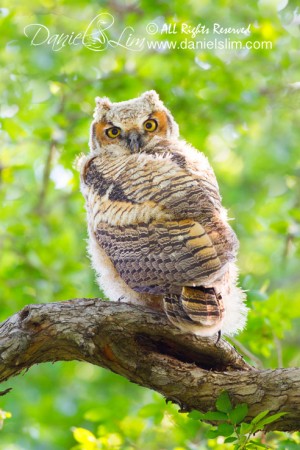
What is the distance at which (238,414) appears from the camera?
2.98 meters

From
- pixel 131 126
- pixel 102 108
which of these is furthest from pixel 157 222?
pixel 102 108

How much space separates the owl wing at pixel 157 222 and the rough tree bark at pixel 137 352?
0.78ft

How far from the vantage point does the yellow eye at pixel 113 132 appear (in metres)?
4.42

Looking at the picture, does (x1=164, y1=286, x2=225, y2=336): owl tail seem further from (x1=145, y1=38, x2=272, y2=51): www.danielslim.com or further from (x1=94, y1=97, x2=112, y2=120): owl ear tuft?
(x1=145, y1=38, x2=272, y2=51): www.danielslim.com

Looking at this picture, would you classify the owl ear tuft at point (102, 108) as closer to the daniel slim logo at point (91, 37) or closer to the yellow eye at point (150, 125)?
the yellow eye at point (150, 125)

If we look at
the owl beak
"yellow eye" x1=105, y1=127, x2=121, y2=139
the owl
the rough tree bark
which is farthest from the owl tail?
"yellow eye" x1=105, y1=127, x2=121, y2=139

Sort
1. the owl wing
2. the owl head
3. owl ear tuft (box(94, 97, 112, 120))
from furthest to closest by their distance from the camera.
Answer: owl ear tuft (box(94, 97, 112, 120)) → the owl head → the owl wing

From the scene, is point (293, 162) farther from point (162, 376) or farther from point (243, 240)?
point (162, 376)

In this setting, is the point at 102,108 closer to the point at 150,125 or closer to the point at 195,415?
the point at 150,125

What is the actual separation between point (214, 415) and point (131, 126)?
2.02 m

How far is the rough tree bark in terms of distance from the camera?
3045 millimetres

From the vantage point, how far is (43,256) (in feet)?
21.1

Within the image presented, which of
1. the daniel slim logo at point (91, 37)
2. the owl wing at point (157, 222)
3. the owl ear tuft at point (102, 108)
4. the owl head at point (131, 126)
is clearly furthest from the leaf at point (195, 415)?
the daniel slim logo at point (91, 37)

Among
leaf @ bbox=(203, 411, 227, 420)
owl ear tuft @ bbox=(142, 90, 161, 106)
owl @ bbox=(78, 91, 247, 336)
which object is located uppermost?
owl ear tuft @ bbox=(142, 90, 161, 106)
